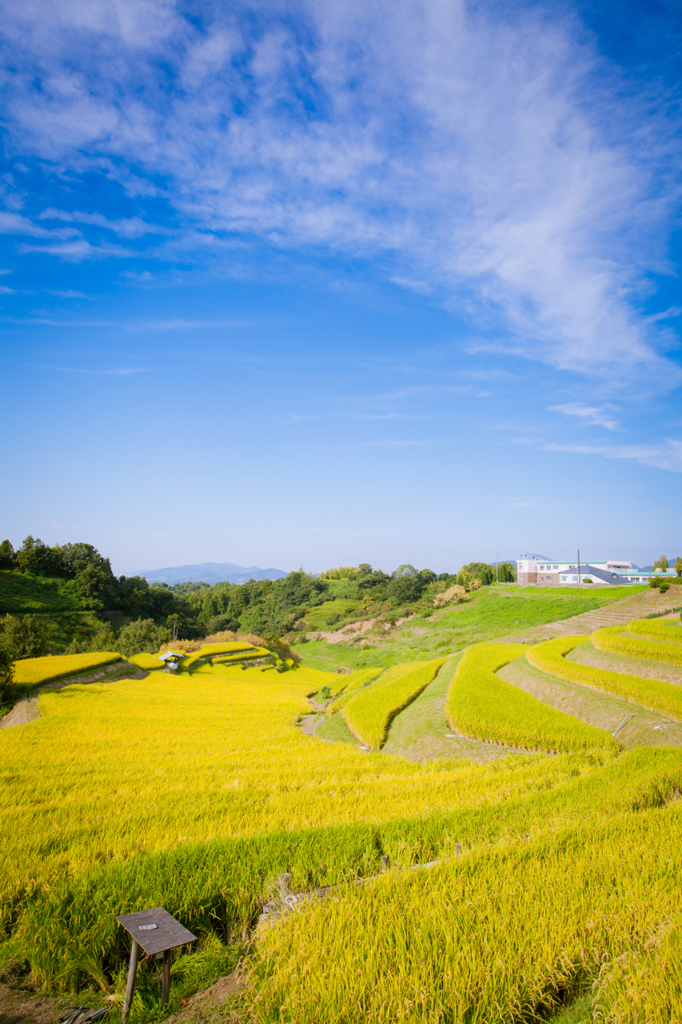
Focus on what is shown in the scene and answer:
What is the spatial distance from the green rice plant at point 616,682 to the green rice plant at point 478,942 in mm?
9714

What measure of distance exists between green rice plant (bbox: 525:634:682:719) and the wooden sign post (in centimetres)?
1397

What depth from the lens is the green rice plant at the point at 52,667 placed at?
2933 cm

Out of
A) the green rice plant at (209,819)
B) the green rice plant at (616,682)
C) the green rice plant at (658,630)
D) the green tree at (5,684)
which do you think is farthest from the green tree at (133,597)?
the green rice plant at (658,630)

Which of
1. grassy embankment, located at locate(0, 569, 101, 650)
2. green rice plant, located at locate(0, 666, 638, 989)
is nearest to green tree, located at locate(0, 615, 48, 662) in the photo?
grassy embankment, located at locate(0, 569, 101, 650)

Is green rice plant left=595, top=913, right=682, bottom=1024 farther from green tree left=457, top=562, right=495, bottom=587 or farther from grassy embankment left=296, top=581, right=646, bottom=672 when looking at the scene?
green tree left=457, top=562, right=495, bottom=587

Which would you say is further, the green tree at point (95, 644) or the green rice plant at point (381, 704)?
the green tree at point (95, 644)

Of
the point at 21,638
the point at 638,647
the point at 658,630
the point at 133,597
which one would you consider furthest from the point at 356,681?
the point at 133,597

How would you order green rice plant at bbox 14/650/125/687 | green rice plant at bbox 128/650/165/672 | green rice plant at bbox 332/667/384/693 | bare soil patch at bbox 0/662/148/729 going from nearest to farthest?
bare soil patch at bbox 0/662/148/729, green rice plant at bbox 14/650/125/687, green rice plant at bbox 332/667/384/693, green rice plant at bbox 128/650/165/672

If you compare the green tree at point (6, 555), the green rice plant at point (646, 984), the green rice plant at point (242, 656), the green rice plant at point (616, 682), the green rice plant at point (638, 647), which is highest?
the green tree at point (6, 555)

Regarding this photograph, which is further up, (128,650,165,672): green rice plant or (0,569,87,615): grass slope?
(0,569,87,615): grass slope

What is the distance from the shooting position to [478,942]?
3.79 meters

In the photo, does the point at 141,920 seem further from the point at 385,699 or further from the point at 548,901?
the point at 385,699

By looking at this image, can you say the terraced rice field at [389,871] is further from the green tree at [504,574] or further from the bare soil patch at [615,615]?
the green tree at [504,574]

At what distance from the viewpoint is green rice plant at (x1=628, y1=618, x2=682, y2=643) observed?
60.8ft
